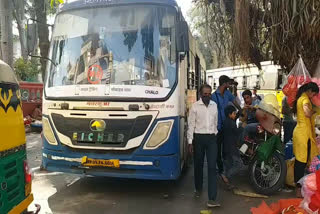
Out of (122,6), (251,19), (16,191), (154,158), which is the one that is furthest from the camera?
(251,19)

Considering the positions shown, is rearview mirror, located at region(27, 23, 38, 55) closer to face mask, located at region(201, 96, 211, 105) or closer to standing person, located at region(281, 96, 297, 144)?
face mask, located at region(201, 96, 211, 105)

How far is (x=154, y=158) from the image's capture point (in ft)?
15.6

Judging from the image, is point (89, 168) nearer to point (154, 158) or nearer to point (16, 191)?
point (154, 158)

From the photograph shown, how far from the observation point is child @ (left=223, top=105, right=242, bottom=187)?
5535mm

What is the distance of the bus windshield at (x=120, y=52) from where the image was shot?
4.88 meters

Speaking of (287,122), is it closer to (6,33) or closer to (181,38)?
(181,38)

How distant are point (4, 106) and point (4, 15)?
7.13 meters

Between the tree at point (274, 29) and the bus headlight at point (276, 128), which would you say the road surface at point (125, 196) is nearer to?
the bus headlight at point (276, 128)

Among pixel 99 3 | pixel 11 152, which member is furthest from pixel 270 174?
pixel 11 152

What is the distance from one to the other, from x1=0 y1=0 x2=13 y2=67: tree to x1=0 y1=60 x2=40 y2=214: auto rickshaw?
6.28m

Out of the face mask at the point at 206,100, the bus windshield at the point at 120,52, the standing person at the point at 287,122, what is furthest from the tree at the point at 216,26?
the face mask at the point at 206,100

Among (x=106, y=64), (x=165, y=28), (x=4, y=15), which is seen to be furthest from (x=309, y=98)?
(x=4, y=15)

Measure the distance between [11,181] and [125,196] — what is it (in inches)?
101

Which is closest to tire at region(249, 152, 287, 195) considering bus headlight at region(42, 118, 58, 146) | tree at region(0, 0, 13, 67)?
bus headlight at region(42, 118, 58, 146)
